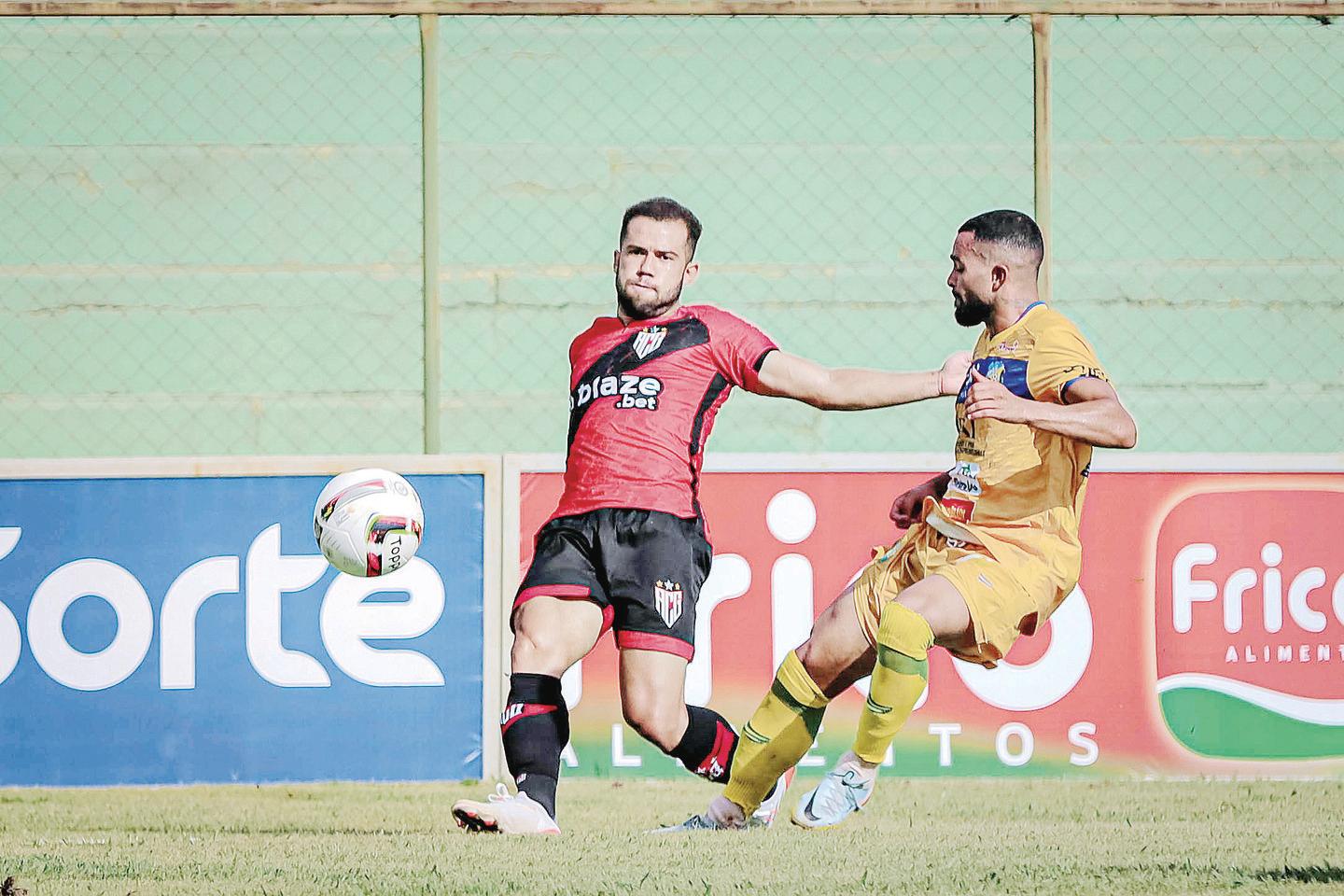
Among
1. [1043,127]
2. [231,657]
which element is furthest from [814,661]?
[1043,127]

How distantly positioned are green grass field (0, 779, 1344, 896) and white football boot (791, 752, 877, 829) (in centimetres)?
6

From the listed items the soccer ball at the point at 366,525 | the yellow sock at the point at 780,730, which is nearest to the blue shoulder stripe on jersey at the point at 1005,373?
the yellow sock at the point at 780,730

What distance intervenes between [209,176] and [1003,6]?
3492 mm

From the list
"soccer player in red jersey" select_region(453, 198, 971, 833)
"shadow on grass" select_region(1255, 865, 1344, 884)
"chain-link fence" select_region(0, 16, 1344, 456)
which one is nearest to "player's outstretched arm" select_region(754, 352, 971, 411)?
"soccer player in red jersey" select_region(453, 198, 971, 833)

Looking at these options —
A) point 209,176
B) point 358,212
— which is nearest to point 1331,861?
point 358,212

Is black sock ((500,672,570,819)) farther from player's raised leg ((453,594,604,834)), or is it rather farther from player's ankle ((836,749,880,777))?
player's ankle ((836,749,880,777))

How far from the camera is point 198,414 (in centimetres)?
779

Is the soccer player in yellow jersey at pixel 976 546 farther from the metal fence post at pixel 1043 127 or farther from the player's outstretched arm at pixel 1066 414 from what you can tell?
the metal fence post at pixel 1043 127

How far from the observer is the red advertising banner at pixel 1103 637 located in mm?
6539

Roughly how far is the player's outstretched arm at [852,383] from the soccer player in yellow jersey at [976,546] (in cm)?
7

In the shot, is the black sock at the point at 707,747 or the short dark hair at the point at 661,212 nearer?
the black sock at the point at 707,747

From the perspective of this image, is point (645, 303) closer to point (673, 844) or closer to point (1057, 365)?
point (1057, 365)

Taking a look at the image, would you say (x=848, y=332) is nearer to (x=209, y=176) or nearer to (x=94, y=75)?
(x=209, y=176)

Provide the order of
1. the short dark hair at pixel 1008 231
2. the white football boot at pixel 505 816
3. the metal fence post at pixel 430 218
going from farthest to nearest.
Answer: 1. the metal fence post at pixel 430 218
2. the short dark hair at pixel 1008 231
3. the white football boot at pixel 505 816
